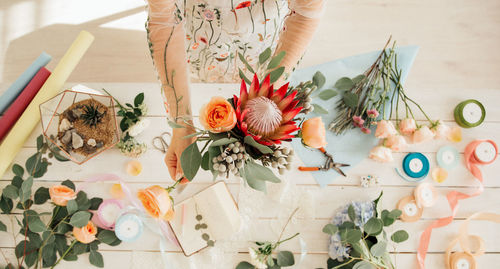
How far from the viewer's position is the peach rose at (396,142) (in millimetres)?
1112

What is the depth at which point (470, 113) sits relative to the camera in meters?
1.17

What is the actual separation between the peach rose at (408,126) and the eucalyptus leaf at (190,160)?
0.82m

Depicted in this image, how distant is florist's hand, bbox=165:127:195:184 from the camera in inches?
33.8

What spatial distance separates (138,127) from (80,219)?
341 mm

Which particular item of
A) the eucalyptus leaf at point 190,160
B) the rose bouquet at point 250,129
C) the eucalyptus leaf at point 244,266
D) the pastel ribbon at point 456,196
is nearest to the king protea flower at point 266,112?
the rose bouquet at point 250,129

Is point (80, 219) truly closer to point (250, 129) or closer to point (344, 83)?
point (250, 129)

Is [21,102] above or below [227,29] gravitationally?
below

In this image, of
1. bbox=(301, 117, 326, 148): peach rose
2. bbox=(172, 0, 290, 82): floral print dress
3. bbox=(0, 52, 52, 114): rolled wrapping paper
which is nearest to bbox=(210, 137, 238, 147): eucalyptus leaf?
bbox=(301, 117, 326, 148): peach rose

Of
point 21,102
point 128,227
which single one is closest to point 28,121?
point 21,102

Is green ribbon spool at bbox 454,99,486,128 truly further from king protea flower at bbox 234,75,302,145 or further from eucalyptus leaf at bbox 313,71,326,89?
king protea flower at bbox 234,75,302,145

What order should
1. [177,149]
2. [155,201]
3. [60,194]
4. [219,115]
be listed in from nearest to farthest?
[219,115] < [155,201] < [177,149] < [60,194]

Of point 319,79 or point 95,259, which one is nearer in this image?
point 95,259

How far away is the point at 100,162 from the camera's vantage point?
3.62 feet

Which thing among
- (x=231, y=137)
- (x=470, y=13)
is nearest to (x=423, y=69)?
(x=470, y=13)
